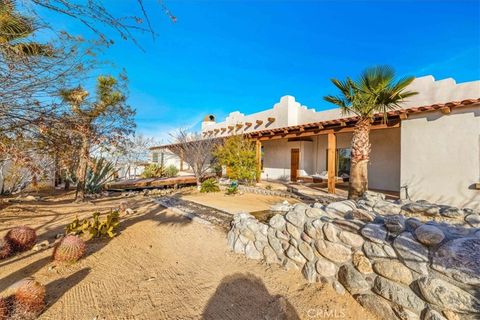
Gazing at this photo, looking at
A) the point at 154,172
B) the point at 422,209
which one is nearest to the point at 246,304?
the point at 422,209

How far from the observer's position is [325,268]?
10.1 ft

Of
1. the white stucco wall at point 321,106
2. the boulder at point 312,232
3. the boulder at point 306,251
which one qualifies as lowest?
the boulder at point 306,251

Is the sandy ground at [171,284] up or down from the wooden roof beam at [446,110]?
down

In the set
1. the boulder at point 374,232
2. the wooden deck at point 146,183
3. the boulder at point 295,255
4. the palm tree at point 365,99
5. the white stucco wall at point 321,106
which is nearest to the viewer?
the boulder at point 374,232

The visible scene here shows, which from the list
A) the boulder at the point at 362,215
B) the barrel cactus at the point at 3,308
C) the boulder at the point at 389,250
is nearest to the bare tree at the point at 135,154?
the barrel cactus at the point at 3,308

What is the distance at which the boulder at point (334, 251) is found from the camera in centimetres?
291

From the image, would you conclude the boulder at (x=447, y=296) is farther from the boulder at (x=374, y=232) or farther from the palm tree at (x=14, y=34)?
the palm tree at (x=14, y=34)

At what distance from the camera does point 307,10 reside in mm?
10625

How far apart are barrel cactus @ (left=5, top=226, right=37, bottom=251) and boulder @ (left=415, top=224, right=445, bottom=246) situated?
19.7ft

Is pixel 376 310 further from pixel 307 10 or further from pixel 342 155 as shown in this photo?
pixel 307 10

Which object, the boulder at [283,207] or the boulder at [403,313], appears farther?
the boulder at [283,207]

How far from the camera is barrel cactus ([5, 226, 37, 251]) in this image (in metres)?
3.95

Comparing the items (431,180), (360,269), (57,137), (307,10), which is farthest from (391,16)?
(57,137)

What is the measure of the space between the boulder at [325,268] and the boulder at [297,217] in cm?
58
